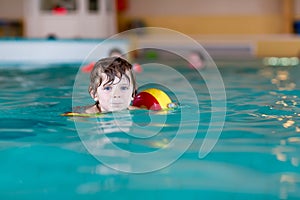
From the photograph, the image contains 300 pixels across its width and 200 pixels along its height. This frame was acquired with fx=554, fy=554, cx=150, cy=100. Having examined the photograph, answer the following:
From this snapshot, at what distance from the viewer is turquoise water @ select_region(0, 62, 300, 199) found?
7.51 feet

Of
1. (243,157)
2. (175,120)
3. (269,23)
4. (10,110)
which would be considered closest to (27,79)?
(10,110)

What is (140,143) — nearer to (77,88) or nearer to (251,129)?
(251,129)

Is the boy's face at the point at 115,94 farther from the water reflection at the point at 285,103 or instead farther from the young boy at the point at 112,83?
the water reflection at the point at 285,103

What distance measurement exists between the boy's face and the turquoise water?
3.3 inches

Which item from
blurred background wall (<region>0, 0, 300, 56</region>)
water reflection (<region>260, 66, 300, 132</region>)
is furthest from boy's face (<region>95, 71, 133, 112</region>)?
blurred background wall (<region>0, 0, 300, 56</region>)

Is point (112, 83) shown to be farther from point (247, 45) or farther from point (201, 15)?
point (201, 15)

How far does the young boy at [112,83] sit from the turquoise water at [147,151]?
128 millimetres

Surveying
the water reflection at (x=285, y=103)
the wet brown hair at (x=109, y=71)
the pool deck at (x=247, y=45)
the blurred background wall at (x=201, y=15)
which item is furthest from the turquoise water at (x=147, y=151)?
the blurred background wall at (x=201, y=15)

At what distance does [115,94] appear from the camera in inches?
148

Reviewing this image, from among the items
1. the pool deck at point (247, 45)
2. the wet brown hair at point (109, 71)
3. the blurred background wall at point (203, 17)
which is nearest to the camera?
the wet brown hair at point (109, 71)

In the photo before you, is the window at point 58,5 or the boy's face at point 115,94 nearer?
the boy's face at point 115,94

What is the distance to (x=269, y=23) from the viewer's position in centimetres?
1485

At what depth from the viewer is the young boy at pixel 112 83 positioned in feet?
12.0

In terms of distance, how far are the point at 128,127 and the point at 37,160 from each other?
0.91m
